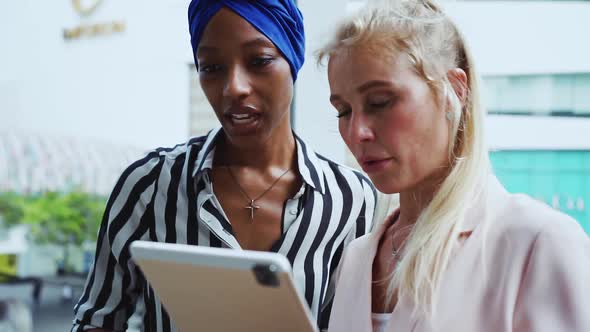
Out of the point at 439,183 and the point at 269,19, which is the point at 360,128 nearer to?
the point at 439,183

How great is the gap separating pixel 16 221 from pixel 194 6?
162 cm

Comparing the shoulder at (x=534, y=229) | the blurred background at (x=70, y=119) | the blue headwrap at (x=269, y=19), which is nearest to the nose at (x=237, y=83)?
the blue headwrap at (x=269, y=19)

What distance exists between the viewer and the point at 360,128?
1.13m

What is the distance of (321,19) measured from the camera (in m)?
2.21

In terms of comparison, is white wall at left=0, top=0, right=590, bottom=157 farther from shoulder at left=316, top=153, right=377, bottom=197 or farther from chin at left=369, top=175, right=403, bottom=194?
chin at left=369, top=175, right=403, bottom=194

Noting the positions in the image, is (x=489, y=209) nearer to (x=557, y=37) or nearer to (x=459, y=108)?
(x=459, y=108)

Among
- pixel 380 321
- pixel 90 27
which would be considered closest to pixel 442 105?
pixel 380 321

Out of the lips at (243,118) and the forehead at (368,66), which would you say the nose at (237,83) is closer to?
the lips at (243,118)

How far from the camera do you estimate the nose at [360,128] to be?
3.68 ft

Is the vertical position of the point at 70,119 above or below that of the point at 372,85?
below

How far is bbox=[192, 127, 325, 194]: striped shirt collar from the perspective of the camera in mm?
1600

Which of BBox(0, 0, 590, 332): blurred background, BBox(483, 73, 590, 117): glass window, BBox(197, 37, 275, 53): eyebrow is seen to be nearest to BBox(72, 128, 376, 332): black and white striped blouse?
BBox(197, 37, 275, 53): eyebrow

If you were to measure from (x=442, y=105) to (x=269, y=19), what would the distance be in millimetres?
533

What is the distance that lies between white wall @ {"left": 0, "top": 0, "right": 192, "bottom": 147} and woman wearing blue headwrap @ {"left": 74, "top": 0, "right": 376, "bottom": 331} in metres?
0.96
